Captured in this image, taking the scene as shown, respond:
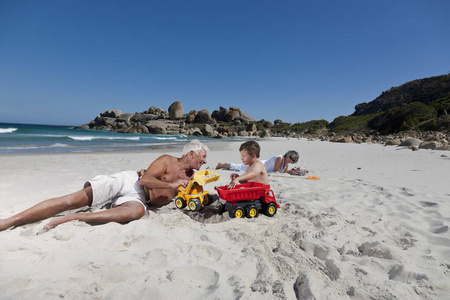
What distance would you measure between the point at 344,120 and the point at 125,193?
56.5 metres

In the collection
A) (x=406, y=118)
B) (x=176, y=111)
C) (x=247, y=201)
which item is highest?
(x=176, y=111)

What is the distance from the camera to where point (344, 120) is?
53.2m

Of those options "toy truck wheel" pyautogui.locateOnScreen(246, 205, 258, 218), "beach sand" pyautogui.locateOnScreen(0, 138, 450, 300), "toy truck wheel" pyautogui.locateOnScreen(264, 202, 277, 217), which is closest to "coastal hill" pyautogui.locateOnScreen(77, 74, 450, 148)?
"beach sand" pyautogui.locateOnScreen(0, 138, 450, 300)

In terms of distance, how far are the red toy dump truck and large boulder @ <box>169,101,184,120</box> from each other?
6856cm

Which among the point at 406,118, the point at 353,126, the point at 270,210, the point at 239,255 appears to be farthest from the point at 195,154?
the point at 353,126

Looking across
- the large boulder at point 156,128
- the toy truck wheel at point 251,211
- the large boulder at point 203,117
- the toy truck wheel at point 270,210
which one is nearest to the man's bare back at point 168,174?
the toy truck wheel at point 251,211

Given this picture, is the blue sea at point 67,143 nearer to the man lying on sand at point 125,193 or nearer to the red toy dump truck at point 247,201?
the man lying on sand at point 125,193

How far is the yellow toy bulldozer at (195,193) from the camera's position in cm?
359

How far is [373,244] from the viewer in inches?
106

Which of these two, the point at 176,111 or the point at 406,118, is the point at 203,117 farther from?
the point at 406,118

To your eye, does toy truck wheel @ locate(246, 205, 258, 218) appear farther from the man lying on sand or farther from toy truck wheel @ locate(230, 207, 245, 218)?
the man lying on sand

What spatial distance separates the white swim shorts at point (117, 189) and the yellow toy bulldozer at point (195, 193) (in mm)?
547

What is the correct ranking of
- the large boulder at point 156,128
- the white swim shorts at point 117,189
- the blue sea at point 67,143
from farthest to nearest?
the large boulder at point 156,128 → the blue sea at point 67,143 → the white swim shorts at point 117,189

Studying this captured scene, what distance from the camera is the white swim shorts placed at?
346cm
